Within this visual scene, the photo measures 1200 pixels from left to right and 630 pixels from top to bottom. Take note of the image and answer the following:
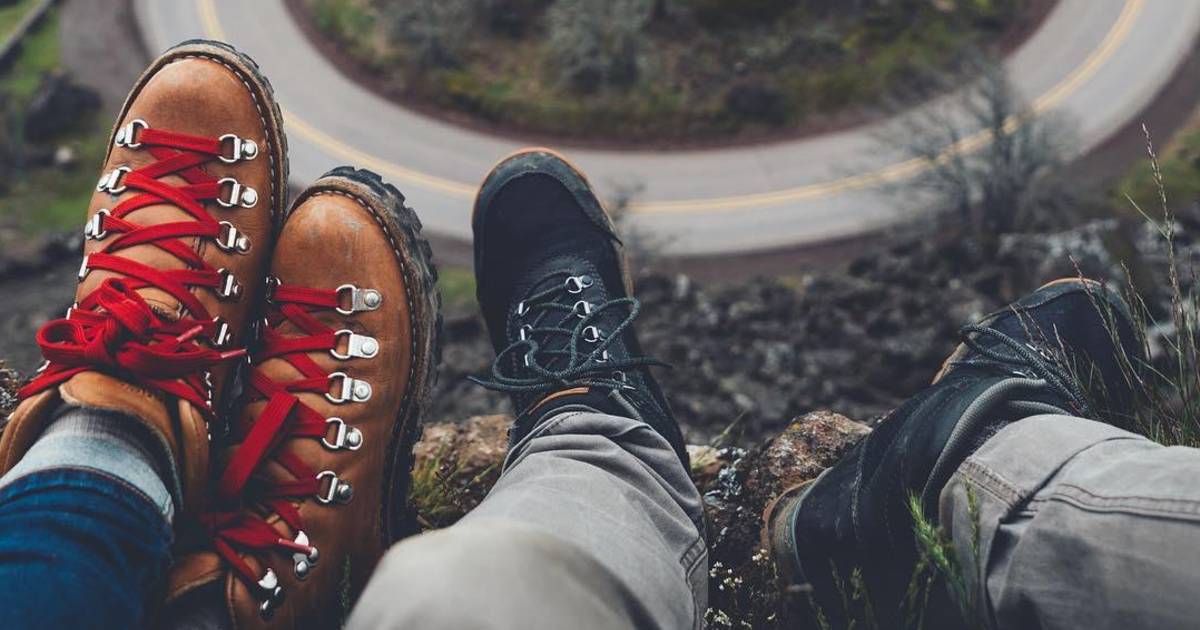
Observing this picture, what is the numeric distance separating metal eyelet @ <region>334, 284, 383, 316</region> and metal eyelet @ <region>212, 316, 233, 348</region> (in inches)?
10.4

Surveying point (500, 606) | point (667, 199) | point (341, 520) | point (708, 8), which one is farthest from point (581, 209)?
point (708, 8)

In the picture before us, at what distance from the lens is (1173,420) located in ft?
6.41

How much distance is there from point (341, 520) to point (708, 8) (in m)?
13.1

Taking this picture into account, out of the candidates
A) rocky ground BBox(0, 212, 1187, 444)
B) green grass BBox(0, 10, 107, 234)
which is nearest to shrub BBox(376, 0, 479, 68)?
green grass BBox(0, 10, 107, 234)

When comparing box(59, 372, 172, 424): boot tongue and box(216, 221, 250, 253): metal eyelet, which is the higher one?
box(216, 221, 250, 253): metal eyelet

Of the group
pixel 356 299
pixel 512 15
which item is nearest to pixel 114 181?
pixel 356 299

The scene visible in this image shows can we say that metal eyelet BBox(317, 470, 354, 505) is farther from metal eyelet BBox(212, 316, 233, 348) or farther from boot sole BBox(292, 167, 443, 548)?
metal eyelet BBox(212, 316, 233, 348)

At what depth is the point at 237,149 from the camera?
2764 millimetres

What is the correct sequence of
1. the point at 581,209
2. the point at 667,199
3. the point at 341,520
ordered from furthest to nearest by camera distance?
the point at 667,199, the point at 581,209, the point at 341,520

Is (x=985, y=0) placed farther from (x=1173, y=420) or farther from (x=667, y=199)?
(x=1173, y=420)

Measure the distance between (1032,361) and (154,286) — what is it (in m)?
2.01

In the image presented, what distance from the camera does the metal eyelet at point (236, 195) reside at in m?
2.67

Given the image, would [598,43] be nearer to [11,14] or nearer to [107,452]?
[11,14]

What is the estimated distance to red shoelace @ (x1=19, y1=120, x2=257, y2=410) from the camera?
207cm
